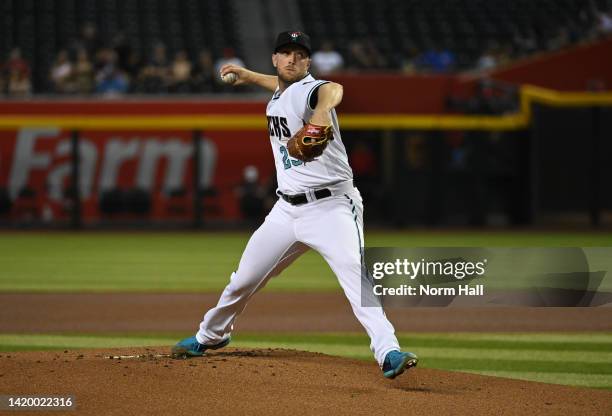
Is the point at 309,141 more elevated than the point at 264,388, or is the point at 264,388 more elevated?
the point at 309,141

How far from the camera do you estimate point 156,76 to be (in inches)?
774

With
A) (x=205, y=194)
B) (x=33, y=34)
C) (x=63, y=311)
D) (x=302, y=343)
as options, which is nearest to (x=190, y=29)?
(x=33, y=34)

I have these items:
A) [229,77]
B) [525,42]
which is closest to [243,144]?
[525,42]

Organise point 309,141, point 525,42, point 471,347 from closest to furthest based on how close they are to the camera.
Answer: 1. point 309,141
2. point 471,347
3. point 525,42

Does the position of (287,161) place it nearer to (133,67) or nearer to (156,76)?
(156,76)

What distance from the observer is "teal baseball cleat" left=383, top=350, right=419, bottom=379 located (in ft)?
15.7

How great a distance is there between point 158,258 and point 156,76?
6.83 metres

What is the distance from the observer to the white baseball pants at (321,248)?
16.4 ft

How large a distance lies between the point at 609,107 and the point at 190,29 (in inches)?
367

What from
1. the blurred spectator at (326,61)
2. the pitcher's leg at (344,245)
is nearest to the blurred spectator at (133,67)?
the blurred spectator at (326,61)

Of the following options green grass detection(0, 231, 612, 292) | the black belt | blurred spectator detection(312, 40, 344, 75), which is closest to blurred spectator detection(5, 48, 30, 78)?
green grass detection(0, 231, 612, 292)

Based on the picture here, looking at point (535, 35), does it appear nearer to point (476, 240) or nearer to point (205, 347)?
point (476, 240)

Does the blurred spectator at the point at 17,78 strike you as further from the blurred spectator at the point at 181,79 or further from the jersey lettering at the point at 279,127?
the jersey lettering at the point at 279,127

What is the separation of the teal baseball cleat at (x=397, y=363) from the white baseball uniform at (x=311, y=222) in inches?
1.4
